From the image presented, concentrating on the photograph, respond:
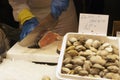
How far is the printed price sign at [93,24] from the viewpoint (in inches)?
40.7

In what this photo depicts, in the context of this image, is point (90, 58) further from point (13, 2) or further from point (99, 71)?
point (13, 2)

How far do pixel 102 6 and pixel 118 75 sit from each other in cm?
121

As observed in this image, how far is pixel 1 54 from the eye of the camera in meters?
1.22

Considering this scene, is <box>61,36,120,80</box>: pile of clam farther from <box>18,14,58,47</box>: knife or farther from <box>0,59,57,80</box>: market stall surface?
<box>18,14,58,47</box>: knife

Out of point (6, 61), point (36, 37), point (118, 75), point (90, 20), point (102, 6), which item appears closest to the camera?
point (118, 75)

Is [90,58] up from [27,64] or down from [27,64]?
up

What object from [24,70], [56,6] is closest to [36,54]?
[24,70]

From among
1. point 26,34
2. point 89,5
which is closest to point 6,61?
point 26,34

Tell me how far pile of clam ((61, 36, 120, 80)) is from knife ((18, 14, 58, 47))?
338 millimetres

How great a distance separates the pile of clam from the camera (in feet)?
2.87

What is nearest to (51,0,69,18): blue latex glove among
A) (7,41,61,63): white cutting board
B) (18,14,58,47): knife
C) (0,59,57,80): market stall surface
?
(18,14,58,47): knife

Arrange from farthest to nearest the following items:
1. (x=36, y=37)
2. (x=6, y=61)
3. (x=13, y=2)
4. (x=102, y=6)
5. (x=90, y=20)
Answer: (x=102, y=6)
(x=13, y=2)
(x=36, y=37)
(x=6, y=61)
(x=90, y=20)

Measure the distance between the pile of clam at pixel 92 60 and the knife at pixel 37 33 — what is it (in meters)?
0.34

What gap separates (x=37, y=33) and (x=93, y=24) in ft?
1.30
